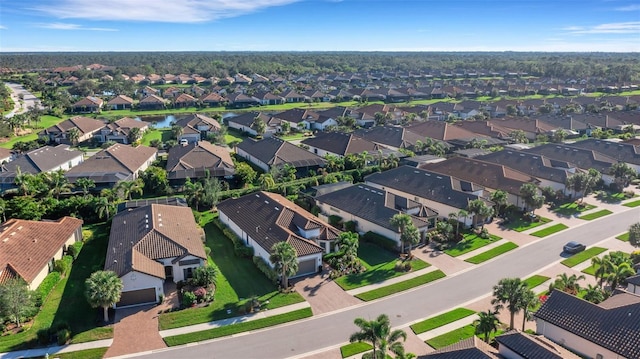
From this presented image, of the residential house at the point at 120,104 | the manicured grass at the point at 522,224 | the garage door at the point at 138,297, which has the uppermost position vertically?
the residential house at the point at 120,104

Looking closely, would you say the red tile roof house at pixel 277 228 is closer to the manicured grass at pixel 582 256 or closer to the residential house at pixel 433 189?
the residential house at pixel 433 189

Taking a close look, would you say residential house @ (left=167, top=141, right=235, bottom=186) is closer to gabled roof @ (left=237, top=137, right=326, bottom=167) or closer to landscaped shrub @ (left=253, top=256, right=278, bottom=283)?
gabled roof @ (left=237, top=137, right=326, bottom=167)

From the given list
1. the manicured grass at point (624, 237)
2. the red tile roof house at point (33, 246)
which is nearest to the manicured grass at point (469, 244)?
the manicured grass at point (624, 237)

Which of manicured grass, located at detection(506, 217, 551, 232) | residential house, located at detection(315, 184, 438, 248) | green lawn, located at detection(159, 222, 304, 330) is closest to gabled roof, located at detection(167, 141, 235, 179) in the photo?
residential house, located at detection(315, 184, 438, 248)

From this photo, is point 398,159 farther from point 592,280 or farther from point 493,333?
point 493,333

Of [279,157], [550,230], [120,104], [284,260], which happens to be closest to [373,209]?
[284,260]

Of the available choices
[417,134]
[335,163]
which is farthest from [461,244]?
[417,134]

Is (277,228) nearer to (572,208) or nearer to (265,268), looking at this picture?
(265,268)
